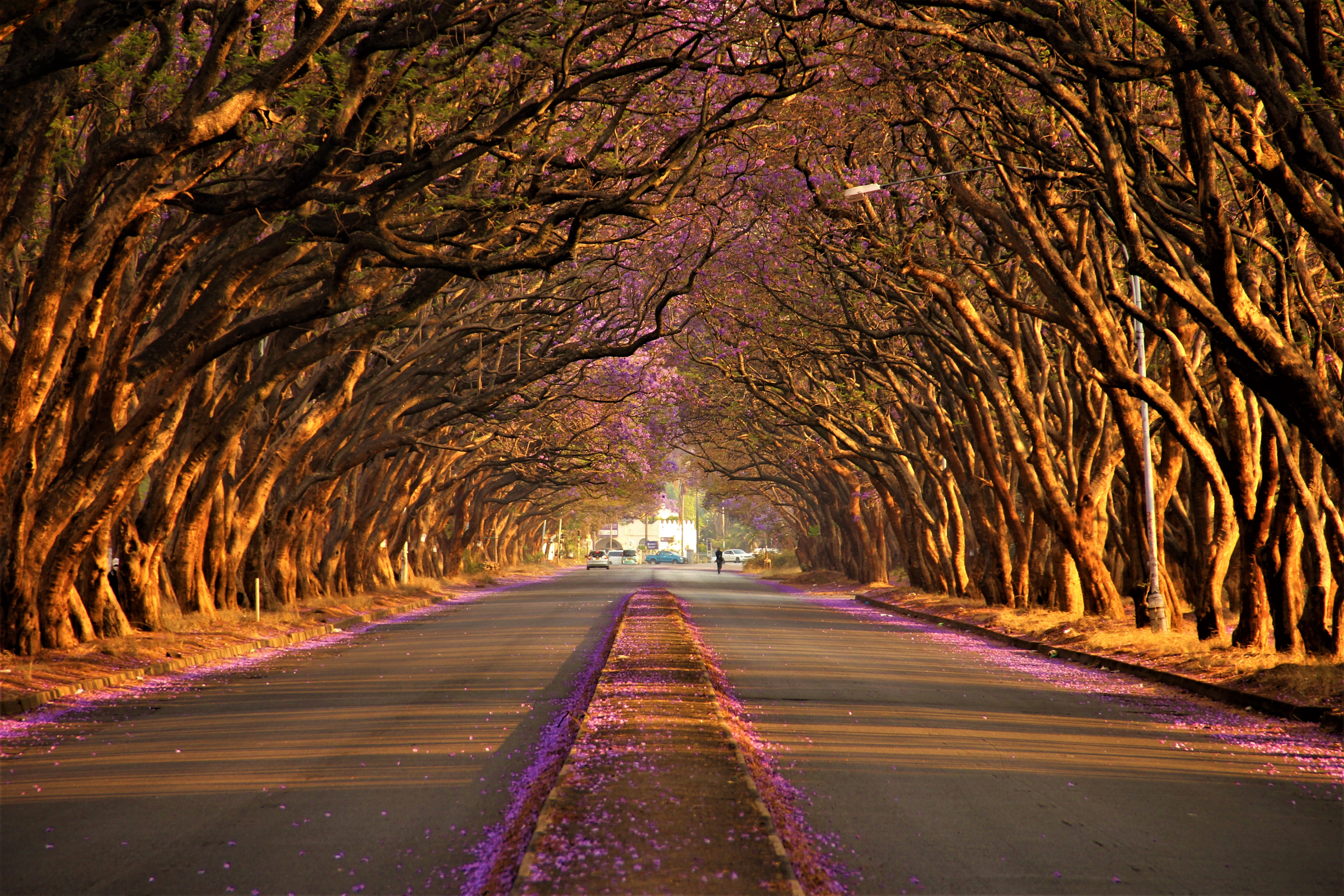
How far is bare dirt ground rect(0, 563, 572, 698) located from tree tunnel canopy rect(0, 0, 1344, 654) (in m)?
0.52

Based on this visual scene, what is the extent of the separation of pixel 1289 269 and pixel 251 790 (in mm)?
12550

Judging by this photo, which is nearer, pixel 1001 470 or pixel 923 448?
pixel 1001 470

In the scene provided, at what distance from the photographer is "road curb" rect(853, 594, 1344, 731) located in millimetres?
10273

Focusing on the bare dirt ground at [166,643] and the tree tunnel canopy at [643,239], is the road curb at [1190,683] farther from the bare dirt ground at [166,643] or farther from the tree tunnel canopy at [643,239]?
the bare dirt ground at [166,643]

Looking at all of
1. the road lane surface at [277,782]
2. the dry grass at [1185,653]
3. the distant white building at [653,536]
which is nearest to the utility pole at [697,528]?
the distant white building at [653,536]

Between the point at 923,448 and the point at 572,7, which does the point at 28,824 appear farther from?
the point at 923,448

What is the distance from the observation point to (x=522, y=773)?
7.96 m

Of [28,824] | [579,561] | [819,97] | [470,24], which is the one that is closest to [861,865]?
[28,824]

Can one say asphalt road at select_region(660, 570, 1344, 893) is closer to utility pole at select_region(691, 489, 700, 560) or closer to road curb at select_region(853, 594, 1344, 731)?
road curb at select_region(853, 594, 1344, 731)

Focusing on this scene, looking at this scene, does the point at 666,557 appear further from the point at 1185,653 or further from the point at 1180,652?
the point at 1185,653

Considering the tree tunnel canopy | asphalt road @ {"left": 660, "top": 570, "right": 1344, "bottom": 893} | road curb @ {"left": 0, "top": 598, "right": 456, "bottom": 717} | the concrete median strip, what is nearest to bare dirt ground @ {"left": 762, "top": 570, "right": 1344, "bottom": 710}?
asphalt road @ {"left": 660, "top": 570, "right": 1344, "bottom": 893}

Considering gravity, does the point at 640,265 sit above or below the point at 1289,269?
above

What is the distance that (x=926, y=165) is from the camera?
19172mm

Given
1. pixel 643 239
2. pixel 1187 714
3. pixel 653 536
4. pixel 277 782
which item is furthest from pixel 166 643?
pixel 653 536
